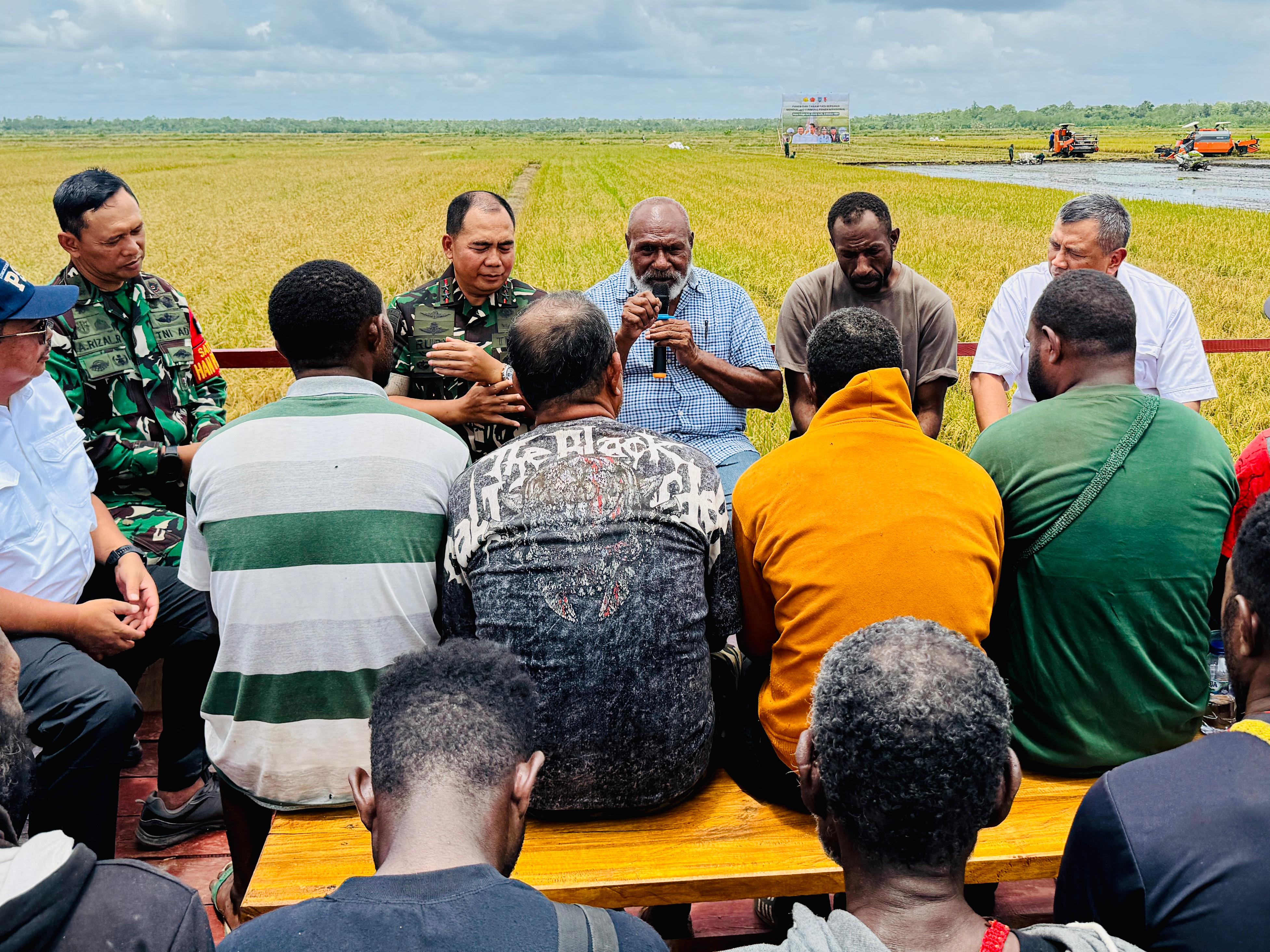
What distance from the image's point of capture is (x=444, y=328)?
422 centimetres

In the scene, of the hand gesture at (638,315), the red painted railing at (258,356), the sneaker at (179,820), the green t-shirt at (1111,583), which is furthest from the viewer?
the red painted railing at (258,356)

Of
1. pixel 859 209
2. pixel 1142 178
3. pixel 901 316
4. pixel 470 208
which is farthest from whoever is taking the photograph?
pixel 1142 178

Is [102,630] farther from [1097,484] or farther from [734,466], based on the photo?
[1097,484]

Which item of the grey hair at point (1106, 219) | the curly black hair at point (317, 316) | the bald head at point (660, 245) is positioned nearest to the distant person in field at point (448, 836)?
the curly black hair at point (317, 316)

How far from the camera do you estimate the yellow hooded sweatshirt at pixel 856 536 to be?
2.19m

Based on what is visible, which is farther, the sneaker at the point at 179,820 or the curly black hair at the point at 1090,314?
the sneaker at the point at 179,820

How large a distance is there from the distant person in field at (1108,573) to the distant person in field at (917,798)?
1052 millimetres

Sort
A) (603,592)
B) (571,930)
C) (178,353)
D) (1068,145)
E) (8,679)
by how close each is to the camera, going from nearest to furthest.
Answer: (571,930), (8,679), (603,592), (178,353), (1068,145)

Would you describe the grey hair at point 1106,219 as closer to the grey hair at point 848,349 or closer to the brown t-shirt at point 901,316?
the brown t-shirt at point 901,316

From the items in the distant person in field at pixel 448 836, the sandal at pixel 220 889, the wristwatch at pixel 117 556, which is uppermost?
the distant person in field at pixel 448 836

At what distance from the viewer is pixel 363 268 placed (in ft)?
60.7

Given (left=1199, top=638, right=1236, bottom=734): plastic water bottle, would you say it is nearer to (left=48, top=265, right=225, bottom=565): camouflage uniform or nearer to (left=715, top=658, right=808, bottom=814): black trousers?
(left=715, top=658, right=808, bottom=814): black trousers

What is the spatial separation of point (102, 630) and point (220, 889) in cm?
82

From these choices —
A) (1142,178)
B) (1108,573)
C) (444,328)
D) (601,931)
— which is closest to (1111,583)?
(1108,573)
